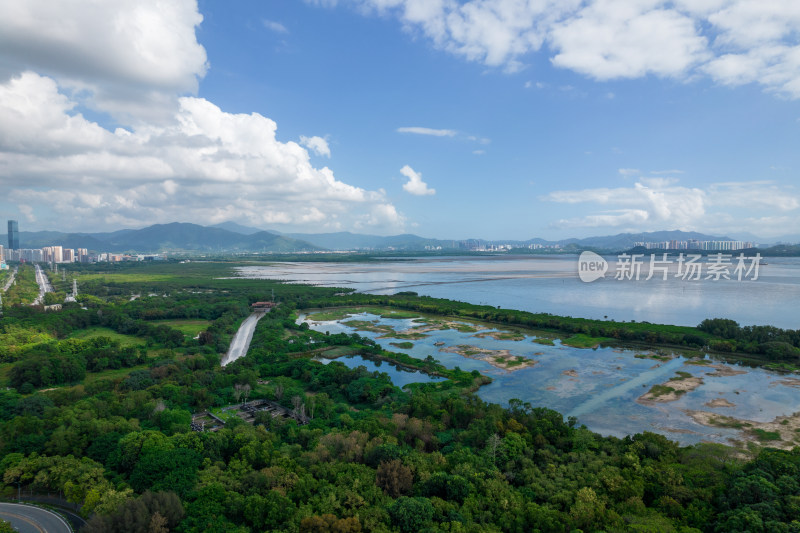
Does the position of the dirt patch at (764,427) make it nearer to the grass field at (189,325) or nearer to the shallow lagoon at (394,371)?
the shallow lagoon at (394,371)

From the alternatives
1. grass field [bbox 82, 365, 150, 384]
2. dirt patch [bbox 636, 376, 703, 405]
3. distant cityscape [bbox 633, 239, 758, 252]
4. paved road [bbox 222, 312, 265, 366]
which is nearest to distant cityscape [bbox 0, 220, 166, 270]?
paved road [bbox 222, 312, 265, 366]

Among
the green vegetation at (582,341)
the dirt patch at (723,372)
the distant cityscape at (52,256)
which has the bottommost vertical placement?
the dirt patch at (723,372)

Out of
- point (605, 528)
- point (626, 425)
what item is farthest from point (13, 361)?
point (626, 425)

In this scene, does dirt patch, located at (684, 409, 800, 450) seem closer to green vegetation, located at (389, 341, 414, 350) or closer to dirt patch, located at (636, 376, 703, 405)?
dirt patch, located at (636, 376, 703, 405)

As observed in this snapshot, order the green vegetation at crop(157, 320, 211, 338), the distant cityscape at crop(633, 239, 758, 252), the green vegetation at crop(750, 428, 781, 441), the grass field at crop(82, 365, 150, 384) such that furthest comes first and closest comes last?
the distant cityscape at crop(633, 239, 758, 252) → the green vegetation at crop(157, 320, 211, 338) → the grass field at crop(82, 365, 150, 384) → the green vegetation at crop(750, 428, 781, 441)

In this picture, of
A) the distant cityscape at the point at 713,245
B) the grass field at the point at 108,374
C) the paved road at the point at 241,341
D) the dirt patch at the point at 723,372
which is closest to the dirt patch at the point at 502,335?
the dirt patch at the point at 723,372

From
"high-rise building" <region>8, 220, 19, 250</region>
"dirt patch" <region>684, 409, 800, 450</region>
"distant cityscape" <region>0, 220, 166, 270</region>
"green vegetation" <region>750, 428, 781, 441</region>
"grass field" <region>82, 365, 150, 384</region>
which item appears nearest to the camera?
"dirt patch" <region>684, 409, 800, 450</region>

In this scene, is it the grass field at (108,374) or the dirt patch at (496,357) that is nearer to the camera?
the grass field at (108,374)
